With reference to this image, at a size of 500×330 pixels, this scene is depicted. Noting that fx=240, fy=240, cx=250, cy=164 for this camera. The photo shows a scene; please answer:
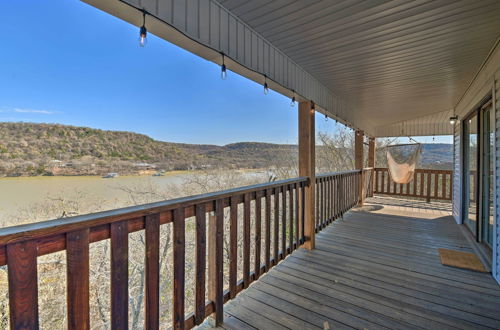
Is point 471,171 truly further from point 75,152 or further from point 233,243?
point 75,152

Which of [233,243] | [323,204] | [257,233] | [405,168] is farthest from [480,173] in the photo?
[233,243]

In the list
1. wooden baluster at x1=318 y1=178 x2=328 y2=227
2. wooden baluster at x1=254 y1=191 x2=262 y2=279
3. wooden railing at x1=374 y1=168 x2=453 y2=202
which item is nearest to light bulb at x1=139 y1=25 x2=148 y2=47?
wooden baluster at x1=254 y1=191 x2=262 y2=279

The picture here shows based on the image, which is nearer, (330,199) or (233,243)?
(233,243)

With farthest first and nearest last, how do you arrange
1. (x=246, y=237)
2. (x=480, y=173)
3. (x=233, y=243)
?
(x=480, y=173)
(x=246, y=237)
(x=233, y=243)

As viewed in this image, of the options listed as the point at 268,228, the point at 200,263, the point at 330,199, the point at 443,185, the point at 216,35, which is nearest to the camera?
the point at 200,263

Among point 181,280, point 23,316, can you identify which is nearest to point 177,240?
point 181,280

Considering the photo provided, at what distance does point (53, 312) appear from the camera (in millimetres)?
3676

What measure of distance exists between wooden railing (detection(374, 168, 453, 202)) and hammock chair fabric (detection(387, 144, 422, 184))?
2.89ft

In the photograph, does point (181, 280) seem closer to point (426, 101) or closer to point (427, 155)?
A: point (426, 101)

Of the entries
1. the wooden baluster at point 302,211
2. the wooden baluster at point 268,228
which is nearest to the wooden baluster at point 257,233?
the wooden baluster at point 268,228

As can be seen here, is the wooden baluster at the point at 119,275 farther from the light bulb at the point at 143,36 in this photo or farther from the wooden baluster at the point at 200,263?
the light bulb at the point at 143,36

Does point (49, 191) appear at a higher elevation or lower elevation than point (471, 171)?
lower

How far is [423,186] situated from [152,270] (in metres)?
8.00

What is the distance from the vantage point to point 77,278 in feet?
3.59
